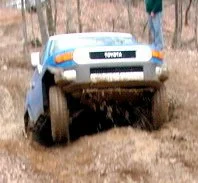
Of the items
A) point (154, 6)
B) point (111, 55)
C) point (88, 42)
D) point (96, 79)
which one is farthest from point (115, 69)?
point (154, 6)

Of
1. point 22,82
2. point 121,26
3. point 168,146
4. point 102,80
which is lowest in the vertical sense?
point 121,26

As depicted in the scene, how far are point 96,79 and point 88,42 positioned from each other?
3.64ft

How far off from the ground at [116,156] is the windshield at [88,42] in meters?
1.26

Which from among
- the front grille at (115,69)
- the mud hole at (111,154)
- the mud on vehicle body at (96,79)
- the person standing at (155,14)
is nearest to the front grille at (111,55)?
the mud on vehicle body at (96,79)

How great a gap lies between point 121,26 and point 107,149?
28621mm

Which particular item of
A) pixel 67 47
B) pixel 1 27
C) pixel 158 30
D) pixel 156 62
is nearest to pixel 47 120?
pixel 67 47

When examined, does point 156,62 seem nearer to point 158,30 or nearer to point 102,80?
point 102,80

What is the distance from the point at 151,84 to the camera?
9266mm

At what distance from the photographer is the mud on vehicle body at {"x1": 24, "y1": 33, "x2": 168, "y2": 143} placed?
8977 mm

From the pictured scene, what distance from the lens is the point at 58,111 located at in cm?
899

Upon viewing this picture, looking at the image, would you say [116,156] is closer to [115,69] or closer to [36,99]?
[115,69]

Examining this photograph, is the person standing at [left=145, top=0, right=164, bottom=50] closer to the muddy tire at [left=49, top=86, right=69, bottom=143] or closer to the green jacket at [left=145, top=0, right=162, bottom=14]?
the green jacket at [left=145, top=0, right=162, bottom=14]

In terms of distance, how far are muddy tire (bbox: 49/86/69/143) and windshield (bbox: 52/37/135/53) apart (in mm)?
735

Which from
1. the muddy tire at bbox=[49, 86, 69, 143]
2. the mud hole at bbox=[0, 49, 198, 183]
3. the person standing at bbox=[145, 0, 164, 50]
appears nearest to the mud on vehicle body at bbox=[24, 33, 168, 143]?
the muddy tire at bbox=[49, 86, 69, 143]
